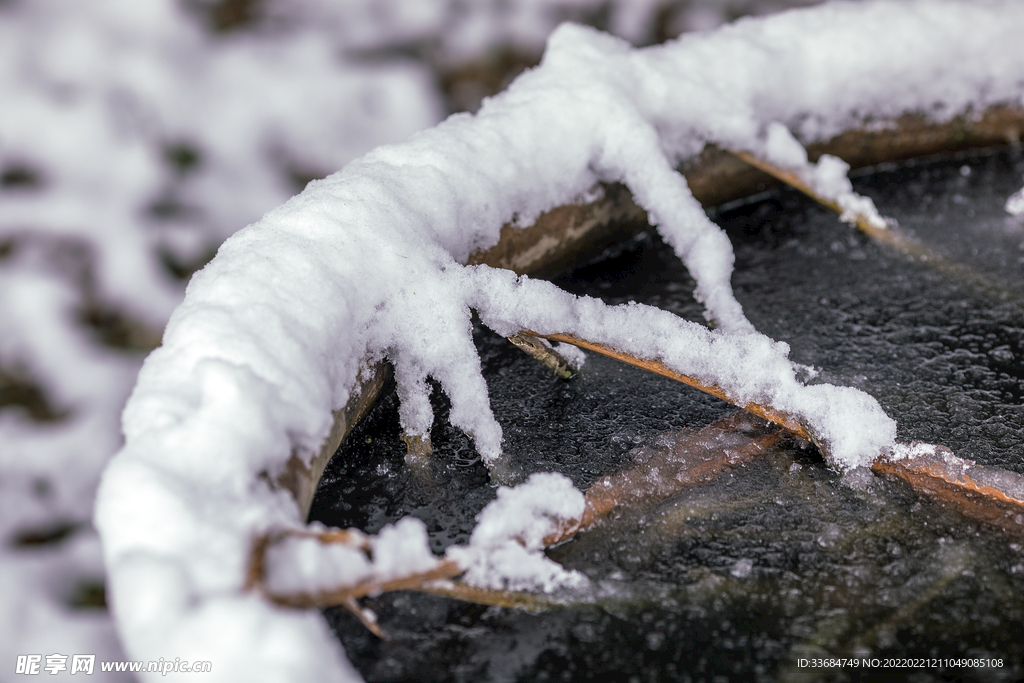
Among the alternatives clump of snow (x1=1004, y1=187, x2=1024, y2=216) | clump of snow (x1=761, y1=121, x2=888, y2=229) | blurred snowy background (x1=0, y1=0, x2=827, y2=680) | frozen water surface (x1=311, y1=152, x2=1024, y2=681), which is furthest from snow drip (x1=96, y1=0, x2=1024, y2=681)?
blurred snowy background (x1=0, y1=0, x2=827, y2=680)

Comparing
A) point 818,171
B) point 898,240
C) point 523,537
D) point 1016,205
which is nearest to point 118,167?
point 523,537

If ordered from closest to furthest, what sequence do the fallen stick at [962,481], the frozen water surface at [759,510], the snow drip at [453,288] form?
the snow drip at [453,288], the frozen water surface at [759,510], the fallen stick at [962,481]

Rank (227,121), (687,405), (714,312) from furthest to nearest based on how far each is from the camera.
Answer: (227,121)
(714,312)
(687,405)

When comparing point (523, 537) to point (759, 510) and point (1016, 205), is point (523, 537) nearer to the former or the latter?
point (759, 510)

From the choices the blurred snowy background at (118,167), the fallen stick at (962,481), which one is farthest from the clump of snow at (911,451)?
the blurred snowy background at (118,167)

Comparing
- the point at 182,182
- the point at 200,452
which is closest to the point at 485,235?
the point at 200,452

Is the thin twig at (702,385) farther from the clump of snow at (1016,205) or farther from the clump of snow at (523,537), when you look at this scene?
the clump of snow at (1016,205)

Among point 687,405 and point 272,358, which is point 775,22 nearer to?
point 687,405
